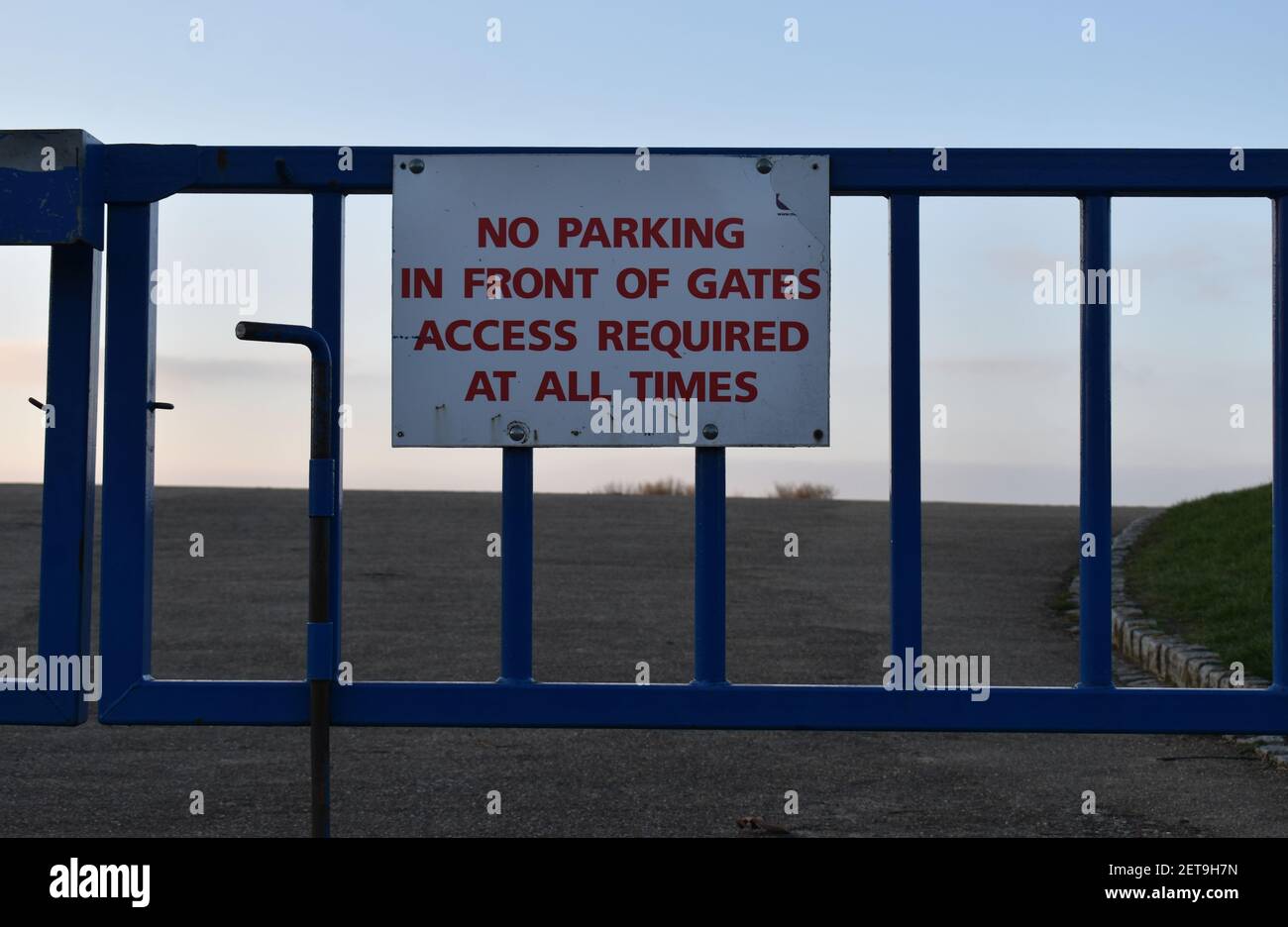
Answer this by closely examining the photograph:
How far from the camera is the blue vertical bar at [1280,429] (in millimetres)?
4168

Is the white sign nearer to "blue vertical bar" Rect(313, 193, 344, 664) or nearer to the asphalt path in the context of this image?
"blue vertical bar" Rect(313, 193, 344, 664)

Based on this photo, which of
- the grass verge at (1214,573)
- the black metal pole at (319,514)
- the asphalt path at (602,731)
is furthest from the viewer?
the grass verge at (1214,573)

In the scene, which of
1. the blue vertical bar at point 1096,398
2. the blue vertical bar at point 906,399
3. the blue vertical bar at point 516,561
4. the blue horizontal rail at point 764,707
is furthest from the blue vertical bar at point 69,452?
the blue vertical bar at point 1096,398

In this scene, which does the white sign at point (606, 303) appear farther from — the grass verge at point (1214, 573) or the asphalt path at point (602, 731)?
the grass verge at point (1214, 573)

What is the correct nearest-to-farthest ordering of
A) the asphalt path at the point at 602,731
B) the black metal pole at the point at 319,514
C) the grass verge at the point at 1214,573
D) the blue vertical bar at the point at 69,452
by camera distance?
the black metal pole at the point at 319,514 → the blue vertical bar at the point at 69,452 → the asphalt path at the point at 602,731 → the grass verge at the point at 1214,573

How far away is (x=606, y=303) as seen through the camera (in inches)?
162

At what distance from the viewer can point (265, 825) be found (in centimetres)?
511

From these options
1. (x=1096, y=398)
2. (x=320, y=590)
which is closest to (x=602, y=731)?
(x=320, y=590)

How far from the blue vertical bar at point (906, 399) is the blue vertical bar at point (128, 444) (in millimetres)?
2216

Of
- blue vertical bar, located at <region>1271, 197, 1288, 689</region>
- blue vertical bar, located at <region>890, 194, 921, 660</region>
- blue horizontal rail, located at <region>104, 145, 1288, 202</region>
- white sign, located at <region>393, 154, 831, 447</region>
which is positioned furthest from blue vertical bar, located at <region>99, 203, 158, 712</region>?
blue vertical bar, located at <region>1271, 197, 1288, 689</region>

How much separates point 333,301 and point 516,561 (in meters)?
0.93

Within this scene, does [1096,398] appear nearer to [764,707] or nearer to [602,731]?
[764,707]
